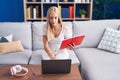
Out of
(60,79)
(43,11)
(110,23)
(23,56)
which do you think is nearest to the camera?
(60,79)

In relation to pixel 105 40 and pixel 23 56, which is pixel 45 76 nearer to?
pixel 23 56

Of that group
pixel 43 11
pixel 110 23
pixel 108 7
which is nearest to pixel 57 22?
pixel 110 23

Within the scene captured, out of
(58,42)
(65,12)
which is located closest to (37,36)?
(58,42)

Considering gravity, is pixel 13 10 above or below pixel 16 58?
above

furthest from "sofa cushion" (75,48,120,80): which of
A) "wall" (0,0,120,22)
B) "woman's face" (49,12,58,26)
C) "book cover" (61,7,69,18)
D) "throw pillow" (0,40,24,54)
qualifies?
"wall" (0,0,120,22)

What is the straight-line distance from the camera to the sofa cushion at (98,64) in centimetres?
225

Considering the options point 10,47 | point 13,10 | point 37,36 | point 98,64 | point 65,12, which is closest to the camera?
point 98,64

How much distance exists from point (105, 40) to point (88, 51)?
0.30 meters

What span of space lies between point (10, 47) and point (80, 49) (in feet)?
3.30

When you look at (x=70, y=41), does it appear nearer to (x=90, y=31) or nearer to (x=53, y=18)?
(x=53, y=18)

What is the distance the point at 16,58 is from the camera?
8.96 feet

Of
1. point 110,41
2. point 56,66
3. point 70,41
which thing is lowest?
point 56,66

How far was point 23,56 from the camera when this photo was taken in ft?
9.20

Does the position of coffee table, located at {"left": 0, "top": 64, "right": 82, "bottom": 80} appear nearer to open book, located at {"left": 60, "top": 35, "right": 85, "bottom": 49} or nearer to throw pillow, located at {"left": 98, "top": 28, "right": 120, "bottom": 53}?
open book, located at {"left": 60, "top": 35, "right": 85, "bottom": 49}
